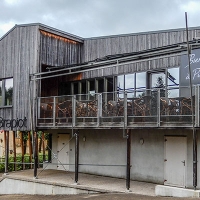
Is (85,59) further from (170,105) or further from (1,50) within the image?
(170,105)

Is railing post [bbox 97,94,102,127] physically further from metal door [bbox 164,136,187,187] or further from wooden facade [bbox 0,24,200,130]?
metal door [bbox 164,136,187,187]

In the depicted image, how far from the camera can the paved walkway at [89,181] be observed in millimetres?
15000

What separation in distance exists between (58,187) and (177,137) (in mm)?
5659

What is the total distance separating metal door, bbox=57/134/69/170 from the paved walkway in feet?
2.03

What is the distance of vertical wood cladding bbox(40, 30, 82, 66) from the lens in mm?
19812

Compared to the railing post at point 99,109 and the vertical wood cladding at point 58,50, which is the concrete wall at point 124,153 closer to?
the railing post at point 99,109

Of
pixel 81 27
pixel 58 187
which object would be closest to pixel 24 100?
pixel 58 187

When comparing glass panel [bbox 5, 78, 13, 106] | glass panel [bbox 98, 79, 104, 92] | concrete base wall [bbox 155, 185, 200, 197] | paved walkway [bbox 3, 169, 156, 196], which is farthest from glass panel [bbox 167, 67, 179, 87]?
glass panel [bbox 5, 78, 13, 106]

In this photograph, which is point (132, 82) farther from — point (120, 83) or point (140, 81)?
point (120, 83)

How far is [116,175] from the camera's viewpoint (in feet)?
59.4

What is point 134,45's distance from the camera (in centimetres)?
1947

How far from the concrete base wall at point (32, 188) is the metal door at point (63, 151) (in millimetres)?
3056

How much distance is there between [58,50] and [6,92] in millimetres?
3804

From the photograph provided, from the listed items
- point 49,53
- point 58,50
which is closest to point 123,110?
point 49,53
